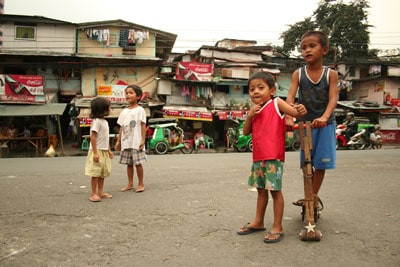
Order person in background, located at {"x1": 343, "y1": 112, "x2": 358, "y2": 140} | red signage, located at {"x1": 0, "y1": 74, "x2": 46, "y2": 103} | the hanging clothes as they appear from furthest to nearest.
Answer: the hanging clothes < person in background, located at {"x1": 343, "y1": 112, "x2": 358, "y2": 140} < red signage, located at {"x1": 0, "y1": 74, "x2": 46, "y2": 103}

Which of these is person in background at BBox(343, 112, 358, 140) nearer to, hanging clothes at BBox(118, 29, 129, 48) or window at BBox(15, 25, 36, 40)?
hanging clothes at BBox(118, 29, 129, 48)

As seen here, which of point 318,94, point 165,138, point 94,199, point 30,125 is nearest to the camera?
point 318,94

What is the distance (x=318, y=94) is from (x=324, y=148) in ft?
1.73

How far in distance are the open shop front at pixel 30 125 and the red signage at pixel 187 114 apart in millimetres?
5830

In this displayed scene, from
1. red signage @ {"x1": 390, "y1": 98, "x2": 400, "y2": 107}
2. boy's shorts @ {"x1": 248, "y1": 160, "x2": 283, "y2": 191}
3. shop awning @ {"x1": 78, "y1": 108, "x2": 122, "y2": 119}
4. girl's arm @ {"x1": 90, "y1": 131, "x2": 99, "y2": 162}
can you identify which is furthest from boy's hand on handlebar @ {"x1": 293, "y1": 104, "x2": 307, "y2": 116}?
red signage @ {"x1": 390, "y1": 98, "x2": 400, "y2": 107}

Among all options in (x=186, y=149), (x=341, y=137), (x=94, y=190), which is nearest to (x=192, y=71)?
(x=186, y=149)

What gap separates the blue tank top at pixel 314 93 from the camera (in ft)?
10.0

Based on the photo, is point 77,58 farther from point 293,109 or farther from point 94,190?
point 293,109

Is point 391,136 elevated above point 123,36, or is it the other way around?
point 123,36

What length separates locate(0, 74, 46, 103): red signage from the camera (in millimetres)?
16703

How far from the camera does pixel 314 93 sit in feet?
10.2

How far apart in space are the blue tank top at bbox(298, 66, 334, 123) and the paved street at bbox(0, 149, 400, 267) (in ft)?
3.60

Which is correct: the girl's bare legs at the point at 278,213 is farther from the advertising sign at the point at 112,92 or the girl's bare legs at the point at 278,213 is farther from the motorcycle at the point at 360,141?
the advertising sign at the point at 112,92

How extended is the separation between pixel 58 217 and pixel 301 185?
3.55 m
